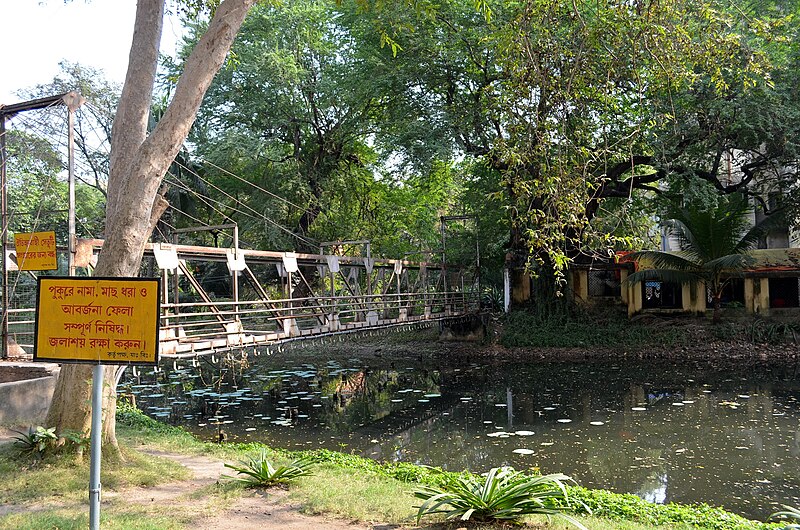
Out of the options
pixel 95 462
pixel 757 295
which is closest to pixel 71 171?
pixel 95 462

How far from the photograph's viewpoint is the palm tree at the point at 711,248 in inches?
792

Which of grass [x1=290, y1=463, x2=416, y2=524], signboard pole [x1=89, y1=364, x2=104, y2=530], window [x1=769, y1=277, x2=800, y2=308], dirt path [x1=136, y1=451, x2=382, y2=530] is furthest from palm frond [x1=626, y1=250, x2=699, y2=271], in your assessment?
signboard pole [x1=89, y1=364, x2=104, y2=530]

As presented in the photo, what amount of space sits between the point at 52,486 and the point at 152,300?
3.41 metres

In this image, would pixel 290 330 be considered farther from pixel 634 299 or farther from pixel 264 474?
pixel 634 299

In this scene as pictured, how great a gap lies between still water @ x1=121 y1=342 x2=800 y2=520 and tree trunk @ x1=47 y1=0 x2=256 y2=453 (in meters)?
3.89

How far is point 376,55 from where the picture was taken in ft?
71.6

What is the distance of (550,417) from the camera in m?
12.3

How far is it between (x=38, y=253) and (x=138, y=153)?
4.51 metres

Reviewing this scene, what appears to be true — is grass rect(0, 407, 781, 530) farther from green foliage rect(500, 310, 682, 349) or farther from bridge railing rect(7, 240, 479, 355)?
green foliage rect(500, 310, 682, 349)

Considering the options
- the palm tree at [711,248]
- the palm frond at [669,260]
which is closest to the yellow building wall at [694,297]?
the palm tree at [711,248]

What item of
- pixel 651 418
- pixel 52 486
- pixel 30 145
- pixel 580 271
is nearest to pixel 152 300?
pixel 52 486

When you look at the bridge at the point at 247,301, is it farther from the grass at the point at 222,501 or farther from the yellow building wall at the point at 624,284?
the yellow building wall at the point at 624,284

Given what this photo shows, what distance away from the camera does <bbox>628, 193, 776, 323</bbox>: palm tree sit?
2012 centimetres

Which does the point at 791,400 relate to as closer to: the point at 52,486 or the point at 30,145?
the point at 52,486
